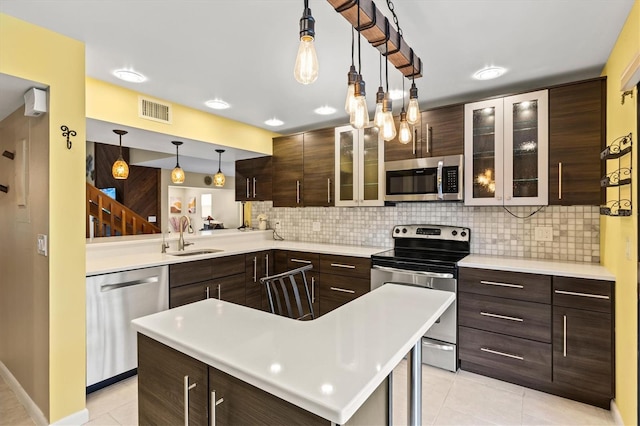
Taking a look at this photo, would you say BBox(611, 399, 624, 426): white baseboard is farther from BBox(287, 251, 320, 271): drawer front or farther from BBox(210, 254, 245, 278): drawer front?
BBox(210, 254, 245, 278): drawer front

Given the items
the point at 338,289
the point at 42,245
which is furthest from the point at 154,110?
the point at 338,289

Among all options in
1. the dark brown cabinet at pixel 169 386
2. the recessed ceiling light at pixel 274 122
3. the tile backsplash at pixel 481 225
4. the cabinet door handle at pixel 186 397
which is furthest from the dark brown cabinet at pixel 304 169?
the cabinet door handle at pixel 186 397

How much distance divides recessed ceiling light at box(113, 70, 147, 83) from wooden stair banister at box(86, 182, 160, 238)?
2991 millimetres

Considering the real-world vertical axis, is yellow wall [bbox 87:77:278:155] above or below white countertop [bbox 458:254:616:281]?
above

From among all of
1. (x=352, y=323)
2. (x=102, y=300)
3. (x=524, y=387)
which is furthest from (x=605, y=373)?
(x=102, y=300)

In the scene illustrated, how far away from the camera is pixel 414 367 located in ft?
4.76

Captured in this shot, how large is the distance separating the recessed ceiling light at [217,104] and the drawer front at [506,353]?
297cm

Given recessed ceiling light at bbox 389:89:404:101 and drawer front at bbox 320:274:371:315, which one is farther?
drawer front at bbox 320:274:371:315

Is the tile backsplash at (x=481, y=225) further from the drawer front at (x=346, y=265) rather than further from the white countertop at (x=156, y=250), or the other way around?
the drawer front at (x=346, y=265)

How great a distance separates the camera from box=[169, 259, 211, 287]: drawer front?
2.80m

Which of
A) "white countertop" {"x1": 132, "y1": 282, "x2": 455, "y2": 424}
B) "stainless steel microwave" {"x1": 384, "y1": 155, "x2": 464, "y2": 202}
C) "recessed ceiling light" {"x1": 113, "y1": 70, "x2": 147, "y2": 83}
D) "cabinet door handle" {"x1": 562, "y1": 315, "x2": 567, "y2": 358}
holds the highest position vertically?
"recessed ceiling light" {"x1": 113, "y1": 70, "x2": 147, "y2": 83}

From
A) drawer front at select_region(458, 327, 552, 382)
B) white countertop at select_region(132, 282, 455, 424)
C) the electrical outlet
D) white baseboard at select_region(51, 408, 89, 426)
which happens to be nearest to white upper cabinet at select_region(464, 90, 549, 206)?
the electrical outlet

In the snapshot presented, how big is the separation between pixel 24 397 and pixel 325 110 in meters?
3.39

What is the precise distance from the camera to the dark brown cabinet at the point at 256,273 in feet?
11.5
